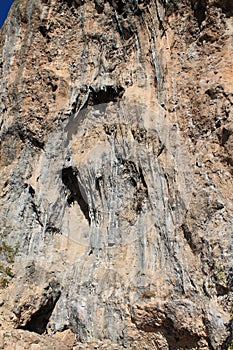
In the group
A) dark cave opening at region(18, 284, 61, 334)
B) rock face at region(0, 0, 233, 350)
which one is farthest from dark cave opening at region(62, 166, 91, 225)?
dark cave opening at region(18, 284, 61, 334)

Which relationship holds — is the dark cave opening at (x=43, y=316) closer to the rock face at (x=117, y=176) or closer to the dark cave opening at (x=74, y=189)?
the rock face at (x=117, y=176)

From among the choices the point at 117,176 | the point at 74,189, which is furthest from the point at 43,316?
the point at 117,176

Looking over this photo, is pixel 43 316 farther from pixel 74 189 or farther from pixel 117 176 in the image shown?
pixel 117 176

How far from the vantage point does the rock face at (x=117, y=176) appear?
6879 mm

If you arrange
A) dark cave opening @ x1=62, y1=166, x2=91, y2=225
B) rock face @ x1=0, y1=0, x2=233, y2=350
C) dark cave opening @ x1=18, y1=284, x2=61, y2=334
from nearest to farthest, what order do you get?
rock face @ x1=0, y1=0, x2=233, y2=350 → dark cave opening @ x1=18, y1=284, x2=61, y2=334 → dark cave opening @ x1=62, y1=166, x2=91, y2=225

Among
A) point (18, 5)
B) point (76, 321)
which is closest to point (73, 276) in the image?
point (76, 321)

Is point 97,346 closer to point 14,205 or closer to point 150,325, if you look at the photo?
point 150,325

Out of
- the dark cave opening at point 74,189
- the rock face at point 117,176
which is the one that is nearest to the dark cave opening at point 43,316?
the rock face at point 117,176

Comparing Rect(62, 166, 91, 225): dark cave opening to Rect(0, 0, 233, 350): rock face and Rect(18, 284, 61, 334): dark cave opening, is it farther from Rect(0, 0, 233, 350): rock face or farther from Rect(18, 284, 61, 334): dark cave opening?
Rect(18, 284, 61, 334): dark cave opening

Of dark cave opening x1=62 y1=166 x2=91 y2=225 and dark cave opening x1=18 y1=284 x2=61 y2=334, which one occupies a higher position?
dark cave opening x1=62 y1=166 x2=91 y2=225

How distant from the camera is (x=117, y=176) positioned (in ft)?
29.1

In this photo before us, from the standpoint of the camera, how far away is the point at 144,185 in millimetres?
8375

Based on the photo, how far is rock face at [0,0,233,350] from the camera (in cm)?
688

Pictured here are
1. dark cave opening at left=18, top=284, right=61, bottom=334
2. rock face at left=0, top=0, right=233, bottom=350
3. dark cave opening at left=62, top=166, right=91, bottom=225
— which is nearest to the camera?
rock face at left=0, top=0, right=233, bottom=350
